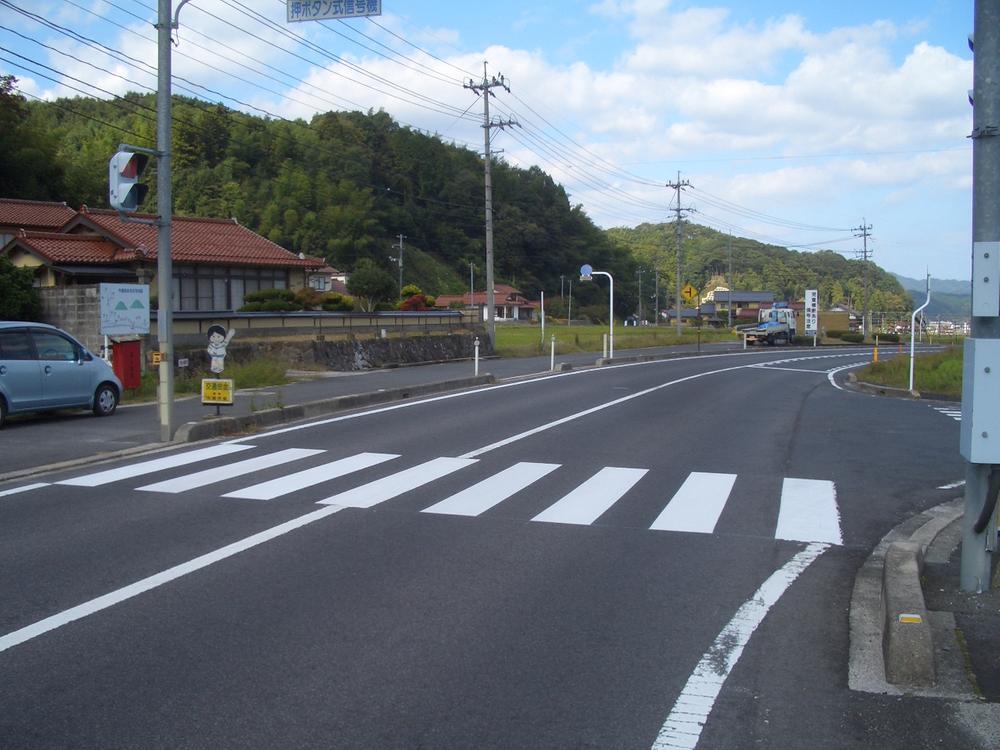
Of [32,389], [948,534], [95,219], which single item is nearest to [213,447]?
[32,389]

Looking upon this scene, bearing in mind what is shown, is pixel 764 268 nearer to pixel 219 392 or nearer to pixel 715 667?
pixel 219 392

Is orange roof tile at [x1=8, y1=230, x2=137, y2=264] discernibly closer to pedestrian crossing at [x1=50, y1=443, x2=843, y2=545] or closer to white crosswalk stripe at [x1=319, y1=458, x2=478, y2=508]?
pedestrian crossing at [x1=50, y1=443, x2=843, y2=545]

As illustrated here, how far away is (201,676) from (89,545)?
330 cm

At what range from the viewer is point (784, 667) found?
5.20 m

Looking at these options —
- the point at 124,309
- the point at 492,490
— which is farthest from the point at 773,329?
the point at 492,490

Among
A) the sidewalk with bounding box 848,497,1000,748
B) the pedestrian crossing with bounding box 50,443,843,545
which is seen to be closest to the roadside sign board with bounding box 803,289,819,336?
the pedestrian crossing with bounding box 50,443,843,545

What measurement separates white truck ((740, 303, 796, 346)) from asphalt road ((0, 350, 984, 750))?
166ft

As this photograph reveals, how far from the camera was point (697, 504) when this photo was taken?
967 cm

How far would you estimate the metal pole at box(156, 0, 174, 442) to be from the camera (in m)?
13.4

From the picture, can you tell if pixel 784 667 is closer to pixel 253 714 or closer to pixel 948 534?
pixel 253 714

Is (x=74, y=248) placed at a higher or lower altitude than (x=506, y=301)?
higher

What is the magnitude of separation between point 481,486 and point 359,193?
87.4m

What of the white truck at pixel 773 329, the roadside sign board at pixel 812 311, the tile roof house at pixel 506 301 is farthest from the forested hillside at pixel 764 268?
the white truck at pixel 773 329

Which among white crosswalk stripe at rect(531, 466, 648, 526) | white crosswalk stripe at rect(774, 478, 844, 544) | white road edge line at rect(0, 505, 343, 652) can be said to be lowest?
white crosswalk stripe at rect(774, 478, 844, 544)
